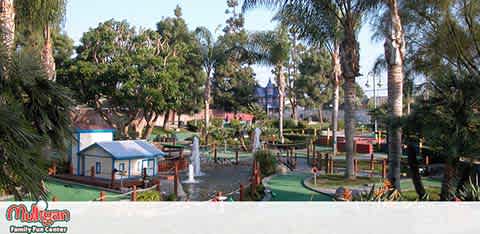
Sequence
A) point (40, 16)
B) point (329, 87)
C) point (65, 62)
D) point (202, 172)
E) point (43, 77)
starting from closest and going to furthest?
point (43, 77)
point (40, 16)
point (202, 172)
point (65, 62)
point (329, 87)

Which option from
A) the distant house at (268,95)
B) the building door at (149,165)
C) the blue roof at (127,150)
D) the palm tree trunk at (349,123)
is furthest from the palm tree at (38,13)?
the distant house at (268,95)

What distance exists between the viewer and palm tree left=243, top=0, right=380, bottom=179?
1445cm

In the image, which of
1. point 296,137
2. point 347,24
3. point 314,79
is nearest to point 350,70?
point 347,24

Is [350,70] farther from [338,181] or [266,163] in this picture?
[266,163]

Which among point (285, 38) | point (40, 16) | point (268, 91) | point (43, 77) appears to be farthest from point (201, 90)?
point (43, 77)

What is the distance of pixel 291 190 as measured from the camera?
13273mm

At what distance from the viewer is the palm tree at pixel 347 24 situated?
47.4 feet

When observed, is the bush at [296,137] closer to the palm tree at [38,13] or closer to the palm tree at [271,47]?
the palm tree at [271,47]

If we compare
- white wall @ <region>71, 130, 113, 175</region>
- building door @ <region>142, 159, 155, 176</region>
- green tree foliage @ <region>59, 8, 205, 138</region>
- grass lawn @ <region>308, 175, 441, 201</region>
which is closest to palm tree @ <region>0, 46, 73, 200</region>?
grass lawn @ <region>308, 175, 441, 201</region>

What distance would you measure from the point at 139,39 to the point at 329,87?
34.7 meters

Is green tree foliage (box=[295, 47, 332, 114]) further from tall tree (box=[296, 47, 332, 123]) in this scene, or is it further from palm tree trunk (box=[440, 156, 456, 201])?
palm tree trunk (box=[440, 156, 456, 201])

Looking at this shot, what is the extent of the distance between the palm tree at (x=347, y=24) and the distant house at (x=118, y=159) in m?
6.54

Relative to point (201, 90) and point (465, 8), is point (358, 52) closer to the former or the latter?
point (465, 8)

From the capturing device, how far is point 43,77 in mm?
4031
